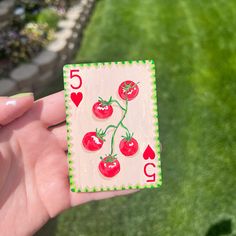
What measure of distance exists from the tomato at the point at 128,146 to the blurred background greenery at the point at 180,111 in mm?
1790

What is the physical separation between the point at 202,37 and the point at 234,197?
3471mm

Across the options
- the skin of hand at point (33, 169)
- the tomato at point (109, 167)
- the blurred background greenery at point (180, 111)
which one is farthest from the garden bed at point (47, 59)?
the tomato at point (109, 167)

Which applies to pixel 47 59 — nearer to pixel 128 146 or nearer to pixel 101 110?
pixel 101 110

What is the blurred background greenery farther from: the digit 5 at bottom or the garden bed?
the digit 5 at bottom

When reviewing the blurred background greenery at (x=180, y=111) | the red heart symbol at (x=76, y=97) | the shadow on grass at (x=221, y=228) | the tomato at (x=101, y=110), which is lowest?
the shadow on grass at (x=221, y=228)

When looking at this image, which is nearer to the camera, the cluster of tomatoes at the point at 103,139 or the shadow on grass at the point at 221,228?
the cluster of tomatoes at the point at 103,139

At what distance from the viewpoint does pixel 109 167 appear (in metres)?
3.80

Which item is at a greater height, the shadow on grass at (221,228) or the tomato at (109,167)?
the tomato at (109,167)

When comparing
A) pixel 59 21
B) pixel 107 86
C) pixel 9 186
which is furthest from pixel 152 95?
pixel 59 21

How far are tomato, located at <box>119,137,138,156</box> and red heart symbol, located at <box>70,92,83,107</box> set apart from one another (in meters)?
0.51

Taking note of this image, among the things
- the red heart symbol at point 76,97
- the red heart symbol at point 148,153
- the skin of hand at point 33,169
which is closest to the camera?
the skin of hand at point 33,169

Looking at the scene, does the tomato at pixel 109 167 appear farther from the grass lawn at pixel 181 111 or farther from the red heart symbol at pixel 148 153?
the grass lawn at pixel 181 111

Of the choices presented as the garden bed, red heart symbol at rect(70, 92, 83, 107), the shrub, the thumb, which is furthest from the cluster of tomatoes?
the shrub

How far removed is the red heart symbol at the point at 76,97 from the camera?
371cm
